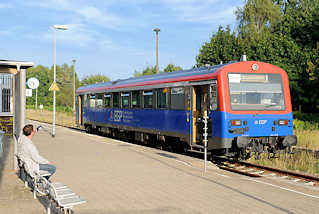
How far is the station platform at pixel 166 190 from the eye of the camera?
6.81 m

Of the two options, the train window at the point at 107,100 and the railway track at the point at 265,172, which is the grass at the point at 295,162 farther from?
the train window at the point at 107,100

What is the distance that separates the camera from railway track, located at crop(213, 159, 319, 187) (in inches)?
408

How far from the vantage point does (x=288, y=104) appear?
13.2 m

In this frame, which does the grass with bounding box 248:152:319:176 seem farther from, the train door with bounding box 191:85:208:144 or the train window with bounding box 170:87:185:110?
the train window with bounding box 170:87:185:110

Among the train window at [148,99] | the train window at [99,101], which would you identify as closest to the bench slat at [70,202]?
the train window at [148,99]

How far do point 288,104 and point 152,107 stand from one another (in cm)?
563

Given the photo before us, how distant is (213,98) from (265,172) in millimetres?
2621

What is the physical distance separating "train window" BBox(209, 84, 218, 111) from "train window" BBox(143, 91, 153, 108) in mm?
4538

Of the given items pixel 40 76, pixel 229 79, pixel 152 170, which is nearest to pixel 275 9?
pixel 229 79

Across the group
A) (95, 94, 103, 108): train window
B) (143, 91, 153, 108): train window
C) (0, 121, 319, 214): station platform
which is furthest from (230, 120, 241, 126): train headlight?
(95, 94, 103, 108): train window

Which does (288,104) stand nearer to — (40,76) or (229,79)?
(229,79)

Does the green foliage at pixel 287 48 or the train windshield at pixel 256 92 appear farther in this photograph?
the green foliage at pixel 287 48

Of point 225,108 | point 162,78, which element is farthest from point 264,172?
point 162,78

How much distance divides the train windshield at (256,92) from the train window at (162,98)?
145 inches
